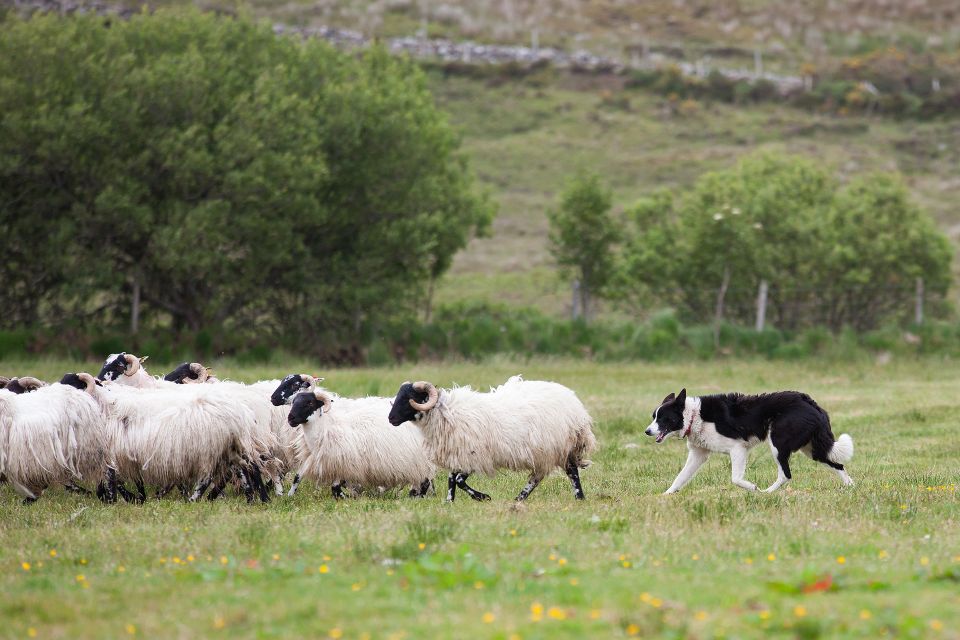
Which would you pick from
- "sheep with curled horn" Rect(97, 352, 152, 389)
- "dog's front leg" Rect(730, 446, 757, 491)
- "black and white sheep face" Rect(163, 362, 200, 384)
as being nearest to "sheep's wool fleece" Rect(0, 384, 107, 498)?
"sheep with curled horn" Rect(97, 352, 152, 389)

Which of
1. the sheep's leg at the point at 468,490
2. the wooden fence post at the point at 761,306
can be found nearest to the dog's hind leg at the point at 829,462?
the sheep's leg at the point at 468,490

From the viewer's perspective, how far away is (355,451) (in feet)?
44.9

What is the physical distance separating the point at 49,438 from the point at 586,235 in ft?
92.5

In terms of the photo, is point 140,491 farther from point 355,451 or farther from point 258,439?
point 355,451

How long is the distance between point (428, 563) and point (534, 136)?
71.8 metres

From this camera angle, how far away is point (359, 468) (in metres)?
13.7

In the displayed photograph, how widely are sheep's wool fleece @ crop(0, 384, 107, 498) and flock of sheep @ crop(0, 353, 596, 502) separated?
0.04ft

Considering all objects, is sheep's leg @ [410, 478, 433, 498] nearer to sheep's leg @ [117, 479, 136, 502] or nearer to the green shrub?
sheep's leg @ [117, 479, 136, 502]

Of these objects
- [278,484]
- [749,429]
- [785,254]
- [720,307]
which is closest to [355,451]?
[278,484]

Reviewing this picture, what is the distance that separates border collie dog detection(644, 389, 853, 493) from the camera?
526 inches

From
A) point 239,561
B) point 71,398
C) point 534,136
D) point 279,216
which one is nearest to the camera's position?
point 239,561

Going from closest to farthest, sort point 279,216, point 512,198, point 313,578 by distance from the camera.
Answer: point 313,578
point 279,216
point 512,198

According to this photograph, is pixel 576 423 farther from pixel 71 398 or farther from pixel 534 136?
pixel 534 136

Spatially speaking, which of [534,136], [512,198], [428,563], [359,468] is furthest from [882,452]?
[534,136]
